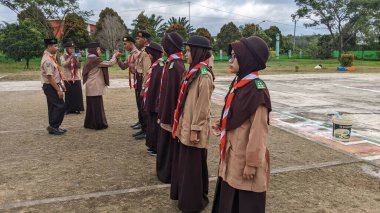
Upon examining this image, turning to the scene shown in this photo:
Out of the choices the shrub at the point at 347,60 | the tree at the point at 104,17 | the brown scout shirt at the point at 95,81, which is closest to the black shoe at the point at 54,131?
the brown scout shirt at the point at 95,81

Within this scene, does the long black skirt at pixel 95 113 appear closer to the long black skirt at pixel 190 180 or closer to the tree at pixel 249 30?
the long black skirt at pixel 190 180

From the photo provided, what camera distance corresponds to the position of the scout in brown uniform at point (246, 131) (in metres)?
2.65

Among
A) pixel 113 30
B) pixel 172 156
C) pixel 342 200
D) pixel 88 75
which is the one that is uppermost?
pixel 113 30

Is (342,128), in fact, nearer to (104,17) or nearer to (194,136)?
(194,136)

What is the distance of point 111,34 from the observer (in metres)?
38.5

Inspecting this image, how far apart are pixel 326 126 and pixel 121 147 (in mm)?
4530

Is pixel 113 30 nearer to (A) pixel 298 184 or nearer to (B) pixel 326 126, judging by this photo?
(B) pixel 326 126

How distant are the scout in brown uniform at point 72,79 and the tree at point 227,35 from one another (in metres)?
37.9

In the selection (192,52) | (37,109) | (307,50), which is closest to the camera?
(192,52)

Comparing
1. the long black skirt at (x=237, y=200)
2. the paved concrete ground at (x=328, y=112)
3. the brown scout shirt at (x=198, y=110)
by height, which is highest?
the brown scout shirt at (x=198, y=110)

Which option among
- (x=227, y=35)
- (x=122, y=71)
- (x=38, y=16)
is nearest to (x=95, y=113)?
(x=122, y=71)

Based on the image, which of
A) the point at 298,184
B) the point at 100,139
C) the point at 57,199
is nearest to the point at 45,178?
the point at 57,199

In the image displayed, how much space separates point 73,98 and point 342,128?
6.65 metres

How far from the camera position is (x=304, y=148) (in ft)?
19.9
